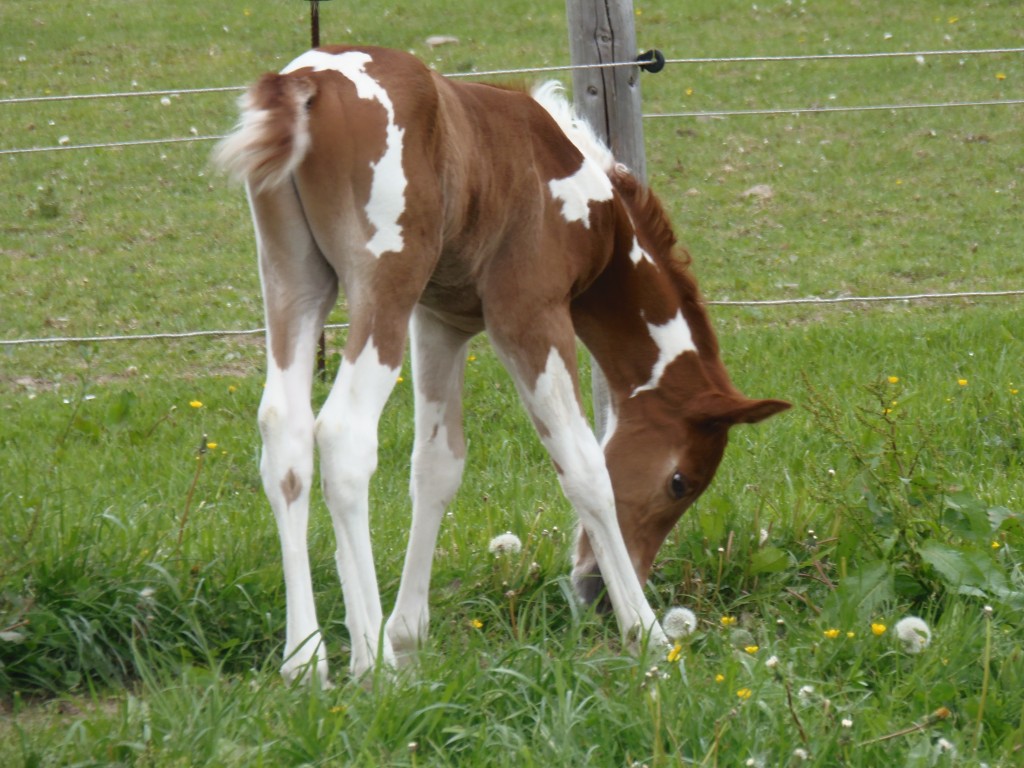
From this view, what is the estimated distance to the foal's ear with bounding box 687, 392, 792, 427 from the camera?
3.57 metres

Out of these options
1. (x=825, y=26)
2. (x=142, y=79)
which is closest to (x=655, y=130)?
(x=825, y=26)

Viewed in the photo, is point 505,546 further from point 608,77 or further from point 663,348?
point 608,77

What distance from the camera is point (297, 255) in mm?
3166

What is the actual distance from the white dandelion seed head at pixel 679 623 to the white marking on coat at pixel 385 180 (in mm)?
1217

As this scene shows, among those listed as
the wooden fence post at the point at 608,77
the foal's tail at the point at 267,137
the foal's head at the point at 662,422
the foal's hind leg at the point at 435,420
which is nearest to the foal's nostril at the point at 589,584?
the foal's head at the point at 662,422

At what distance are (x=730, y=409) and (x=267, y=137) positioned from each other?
150cm

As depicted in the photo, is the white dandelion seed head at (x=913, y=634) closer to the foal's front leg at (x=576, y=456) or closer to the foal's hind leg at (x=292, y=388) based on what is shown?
the foal's front leg at (x=576, y=456)

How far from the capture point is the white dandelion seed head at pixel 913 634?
3.21 m

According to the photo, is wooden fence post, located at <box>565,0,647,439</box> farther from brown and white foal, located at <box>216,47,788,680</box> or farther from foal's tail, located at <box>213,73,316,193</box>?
foal's tail, located at <box>213,73,316,193</box>

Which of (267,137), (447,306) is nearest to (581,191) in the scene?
(447,306)

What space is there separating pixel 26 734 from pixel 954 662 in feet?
6.87

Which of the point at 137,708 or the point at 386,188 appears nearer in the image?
the point at 137,708

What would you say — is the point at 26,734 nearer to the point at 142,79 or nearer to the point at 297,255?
the point at 297,255

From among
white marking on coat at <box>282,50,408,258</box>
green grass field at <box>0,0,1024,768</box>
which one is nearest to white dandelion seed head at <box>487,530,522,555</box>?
green grass field at <box>0,0,1024,768</box>
